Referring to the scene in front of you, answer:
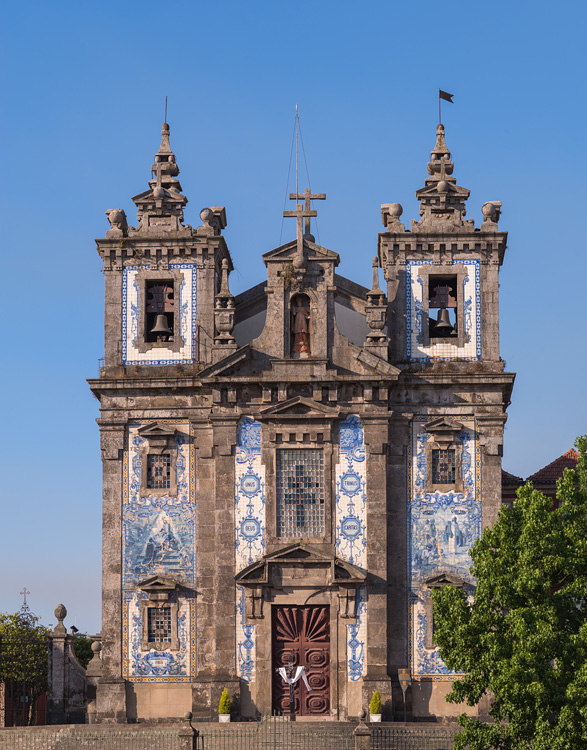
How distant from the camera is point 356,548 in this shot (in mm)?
46000

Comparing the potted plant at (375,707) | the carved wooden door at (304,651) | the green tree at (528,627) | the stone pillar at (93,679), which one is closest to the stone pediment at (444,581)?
the carved wooden door at (304,651)

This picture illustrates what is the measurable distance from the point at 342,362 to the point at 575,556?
37.4ft

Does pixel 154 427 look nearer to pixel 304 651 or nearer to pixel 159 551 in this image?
pixel 159 551

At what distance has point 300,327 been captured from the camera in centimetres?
4769

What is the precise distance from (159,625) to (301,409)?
7868 mm

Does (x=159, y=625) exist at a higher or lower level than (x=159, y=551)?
lower

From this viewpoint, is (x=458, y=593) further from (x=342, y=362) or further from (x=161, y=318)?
(x=161, y=318)

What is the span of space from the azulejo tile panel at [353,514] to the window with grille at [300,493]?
0.58 meters

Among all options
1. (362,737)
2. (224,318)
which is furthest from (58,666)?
(224,318)

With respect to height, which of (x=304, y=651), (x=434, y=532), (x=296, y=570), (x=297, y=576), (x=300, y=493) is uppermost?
(x=300, y=493)

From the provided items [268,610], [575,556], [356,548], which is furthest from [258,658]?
[575,556]

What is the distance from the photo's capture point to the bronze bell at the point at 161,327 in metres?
48.3

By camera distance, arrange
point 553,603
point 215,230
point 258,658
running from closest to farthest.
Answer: point 553,603
point 258,658
point 215,230

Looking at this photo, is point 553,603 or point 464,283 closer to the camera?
point 553,603
